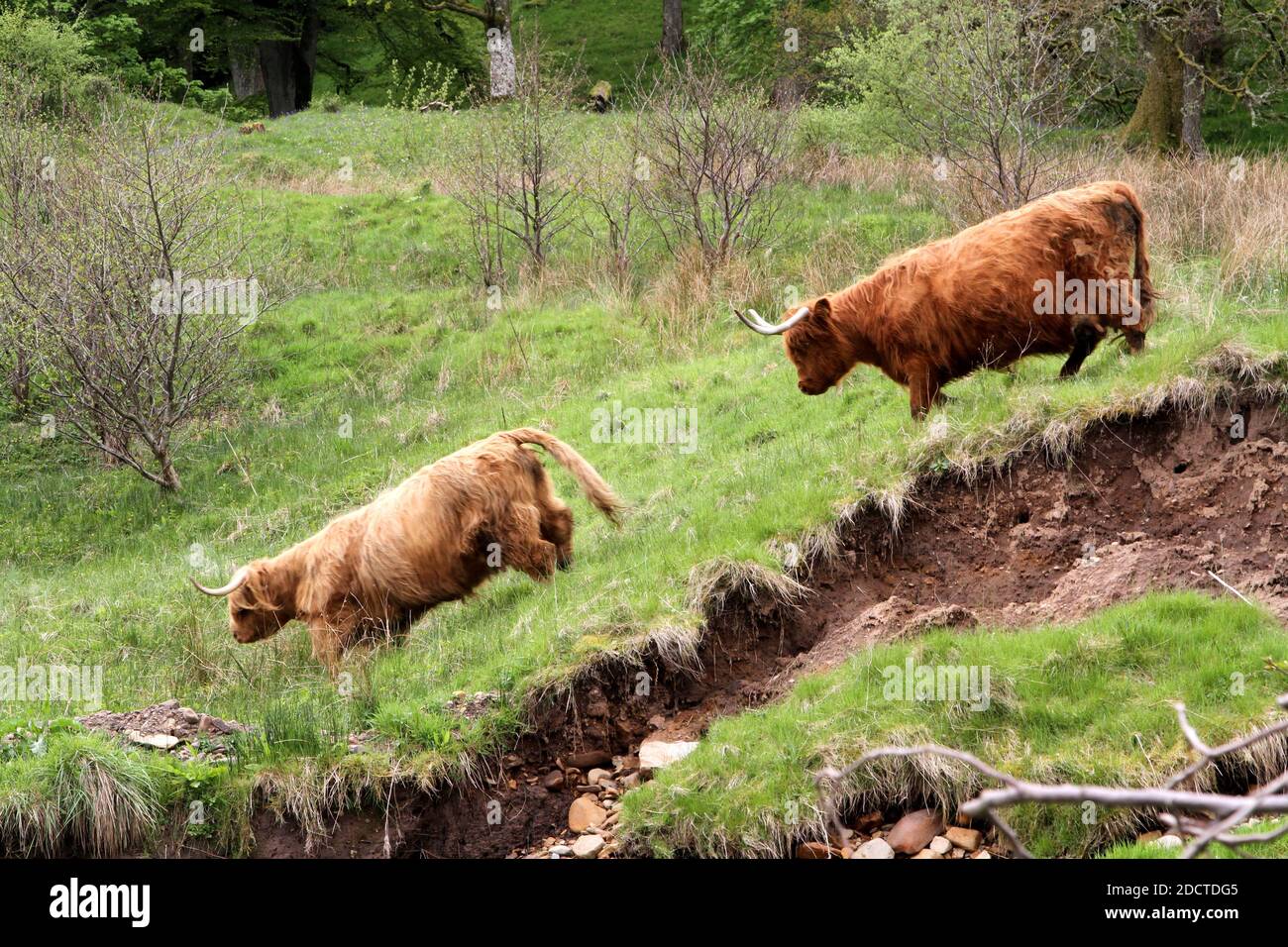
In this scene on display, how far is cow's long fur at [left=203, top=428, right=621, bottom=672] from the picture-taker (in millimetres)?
9273

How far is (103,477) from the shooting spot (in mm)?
17078

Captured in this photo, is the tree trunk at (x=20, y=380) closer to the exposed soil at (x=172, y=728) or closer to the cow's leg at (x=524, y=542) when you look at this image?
the exposed soil at (x=172, y=728)

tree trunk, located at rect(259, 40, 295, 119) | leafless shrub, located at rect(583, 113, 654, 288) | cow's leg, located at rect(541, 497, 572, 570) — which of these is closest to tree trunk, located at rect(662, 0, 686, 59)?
tree trunk, located at rect(259, 40, 295, 119)

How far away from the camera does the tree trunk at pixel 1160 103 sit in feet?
70.0

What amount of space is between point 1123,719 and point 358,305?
16475 mm

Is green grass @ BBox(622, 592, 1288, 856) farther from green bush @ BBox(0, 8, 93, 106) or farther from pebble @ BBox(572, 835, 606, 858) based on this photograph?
green bush @ BBox(0, 8, 93, 106)

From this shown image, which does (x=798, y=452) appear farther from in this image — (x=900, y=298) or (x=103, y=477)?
(x=103, y=477)

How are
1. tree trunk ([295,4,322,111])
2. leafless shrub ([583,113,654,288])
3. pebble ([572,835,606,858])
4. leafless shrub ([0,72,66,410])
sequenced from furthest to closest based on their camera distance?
tree trunk ([295,4,322,111]) < leafless shrub ([583,113,654,288]) < leafless shrub ([0,72,66,410]) < pebble ([572,835,606,858])

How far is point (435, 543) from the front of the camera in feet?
30.5

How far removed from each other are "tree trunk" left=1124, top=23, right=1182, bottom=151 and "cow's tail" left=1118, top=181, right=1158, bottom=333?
524 inches

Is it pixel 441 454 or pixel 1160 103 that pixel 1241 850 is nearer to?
pixel 441 454

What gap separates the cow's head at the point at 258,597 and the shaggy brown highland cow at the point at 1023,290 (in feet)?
17.3

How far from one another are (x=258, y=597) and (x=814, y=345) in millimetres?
5033

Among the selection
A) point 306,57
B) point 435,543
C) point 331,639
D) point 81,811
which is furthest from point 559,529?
point 306,57
